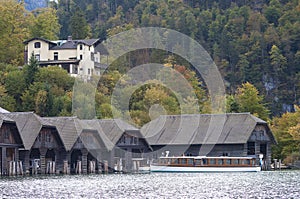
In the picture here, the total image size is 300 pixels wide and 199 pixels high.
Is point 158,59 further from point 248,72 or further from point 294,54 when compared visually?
point 294,54

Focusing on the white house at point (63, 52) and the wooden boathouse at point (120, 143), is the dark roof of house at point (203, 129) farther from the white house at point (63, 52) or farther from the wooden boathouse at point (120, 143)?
the white house at point (63, 52)

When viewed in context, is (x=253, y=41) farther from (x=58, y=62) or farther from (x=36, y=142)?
(x=36, y=142)

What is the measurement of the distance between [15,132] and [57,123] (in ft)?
27.6

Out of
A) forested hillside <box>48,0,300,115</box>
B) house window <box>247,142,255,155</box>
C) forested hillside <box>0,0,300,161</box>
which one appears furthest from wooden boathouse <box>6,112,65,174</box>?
forested hillside <box>48,0,300,115</box>

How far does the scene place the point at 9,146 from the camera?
254ft

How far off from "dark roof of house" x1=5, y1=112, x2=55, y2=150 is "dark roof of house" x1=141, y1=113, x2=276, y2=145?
21194 millimetres

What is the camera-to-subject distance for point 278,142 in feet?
341

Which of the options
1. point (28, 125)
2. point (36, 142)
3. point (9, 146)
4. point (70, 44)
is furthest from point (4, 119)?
point (70, 44)

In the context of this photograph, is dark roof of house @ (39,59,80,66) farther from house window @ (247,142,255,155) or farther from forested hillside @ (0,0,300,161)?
house window @ (247,142,255,155)

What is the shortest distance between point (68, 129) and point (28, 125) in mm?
6598

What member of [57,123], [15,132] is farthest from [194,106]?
[15,132]

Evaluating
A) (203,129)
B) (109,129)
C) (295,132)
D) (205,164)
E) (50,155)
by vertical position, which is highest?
(203,129)

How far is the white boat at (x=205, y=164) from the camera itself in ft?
289

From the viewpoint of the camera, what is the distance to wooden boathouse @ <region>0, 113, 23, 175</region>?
75.6 m
